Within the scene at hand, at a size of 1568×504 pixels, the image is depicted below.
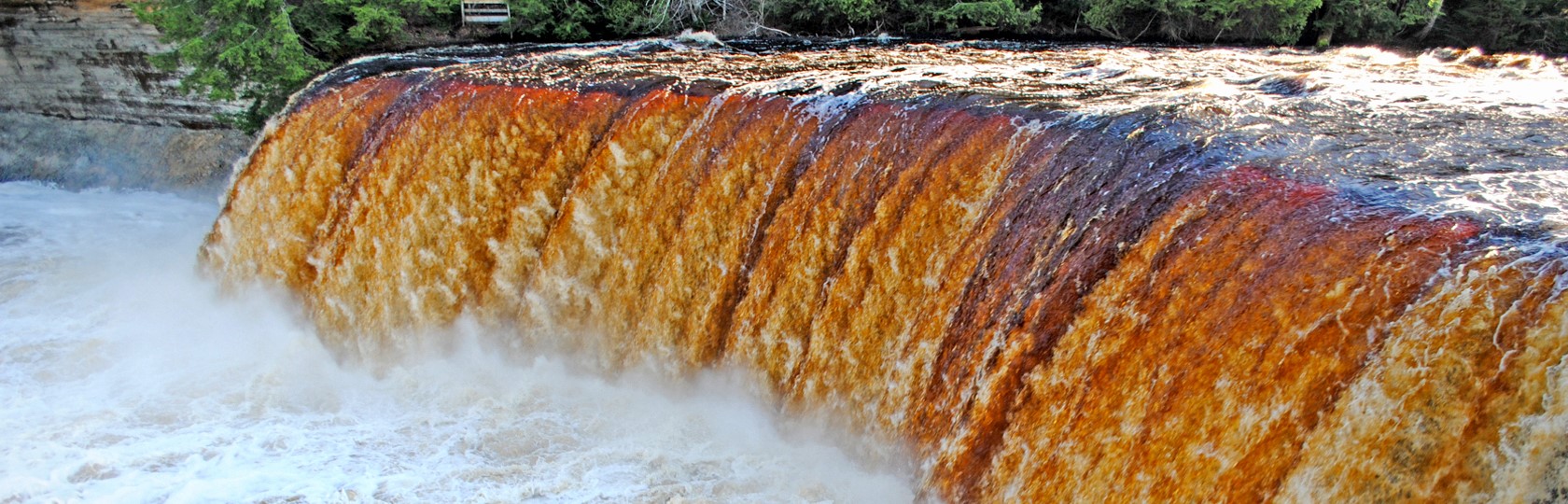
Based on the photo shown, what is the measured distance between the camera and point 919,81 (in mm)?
6121

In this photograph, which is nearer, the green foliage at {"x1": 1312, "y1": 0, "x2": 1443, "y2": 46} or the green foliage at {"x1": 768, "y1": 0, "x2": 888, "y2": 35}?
the green foliage at {"x1": 1312, "y1": 0, "x2": 1443, "y2": 46}

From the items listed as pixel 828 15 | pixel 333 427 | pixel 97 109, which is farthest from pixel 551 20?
pixel 97 109

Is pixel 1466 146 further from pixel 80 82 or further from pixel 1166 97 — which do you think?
pixel 80 82

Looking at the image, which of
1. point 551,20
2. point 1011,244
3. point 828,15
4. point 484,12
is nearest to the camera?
point 1011,244

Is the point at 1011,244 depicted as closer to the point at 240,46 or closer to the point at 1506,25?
the point at 1506,25

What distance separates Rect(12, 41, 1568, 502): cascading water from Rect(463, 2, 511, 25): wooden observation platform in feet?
8.04

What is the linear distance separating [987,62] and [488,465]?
173 inches

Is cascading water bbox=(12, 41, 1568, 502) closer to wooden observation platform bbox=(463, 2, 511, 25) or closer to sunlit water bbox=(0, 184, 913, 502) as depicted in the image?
sunlit water bbox=(0, 184, 913, 502)

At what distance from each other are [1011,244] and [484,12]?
27.4 feet

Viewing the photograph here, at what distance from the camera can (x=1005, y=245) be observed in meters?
4.32

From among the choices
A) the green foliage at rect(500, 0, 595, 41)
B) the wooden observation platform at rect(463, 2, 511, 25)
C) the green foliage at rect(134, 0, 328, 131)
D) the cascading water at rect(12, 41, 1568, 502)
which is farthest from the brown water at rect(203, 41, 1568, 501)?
the wooden observation platform at rect(463, 2, 511, 25)

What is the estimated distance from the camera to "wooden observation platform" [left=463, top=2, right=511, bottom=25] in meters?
11.1

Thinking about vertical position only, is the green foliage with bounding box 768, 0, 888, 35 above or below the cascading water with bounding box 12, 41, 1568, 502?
above

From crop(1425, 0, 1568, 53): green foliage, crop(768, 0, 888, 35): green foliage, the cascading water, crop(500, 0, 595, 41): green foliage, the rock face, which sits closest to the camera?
the cascading water
